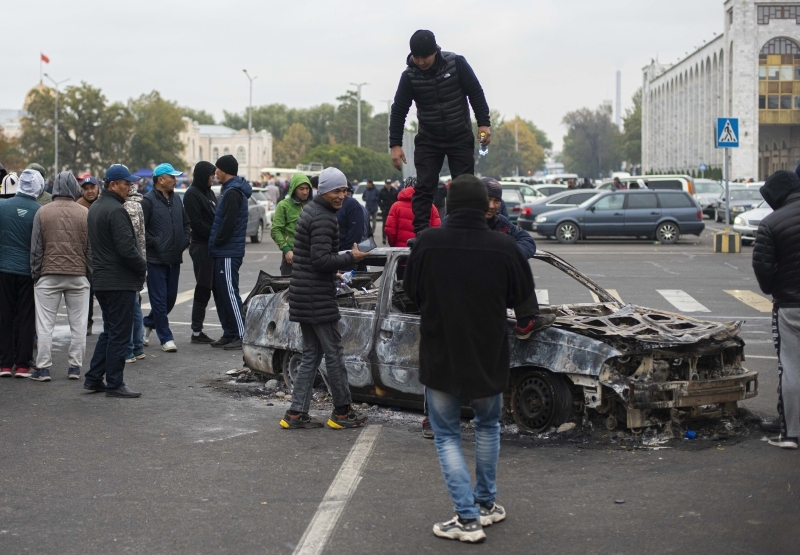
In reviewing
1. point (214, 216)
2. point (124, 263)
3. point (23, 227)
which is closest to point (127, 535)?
point (124, 263)

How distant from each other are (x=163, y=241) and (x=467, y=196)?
6740 millimetres

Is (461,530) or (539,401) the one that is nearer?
(461,530)

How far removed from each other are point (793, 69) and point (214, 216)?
80435 millimetres

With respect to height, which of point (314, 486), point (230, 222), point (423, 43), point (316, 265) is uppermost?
point (423, 43)

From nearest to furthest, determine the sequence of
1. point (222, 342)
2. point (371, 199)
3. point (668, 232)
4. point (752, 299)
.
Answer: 1. point (222, 342)
2. point (752, 299)
3. point (668, 232)
4. point (371, 199)

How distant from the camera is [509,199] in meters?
35.2

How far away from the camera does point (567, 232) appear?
3030cm

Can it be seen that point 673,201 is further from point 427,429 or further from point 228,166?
point 427,429

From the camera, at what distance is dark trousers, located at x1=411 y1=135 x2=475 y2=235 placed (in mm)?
8195

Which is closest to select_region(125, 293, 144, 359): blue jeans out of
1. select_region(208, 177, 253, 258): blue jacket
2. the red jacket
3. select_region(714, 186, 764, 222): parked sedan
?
select_region(208, 177, 253, 258): blue jacket

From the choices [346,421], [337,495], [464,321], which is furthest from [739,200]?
[464,321]

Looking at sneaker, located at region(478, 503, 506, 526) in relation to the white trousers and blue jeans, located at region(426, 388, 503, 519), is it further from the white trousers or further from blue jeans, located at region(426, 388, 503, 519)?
the white trousers

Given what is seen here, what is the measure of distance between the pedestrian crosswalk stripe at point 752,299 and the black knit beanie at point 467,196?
10.9 m

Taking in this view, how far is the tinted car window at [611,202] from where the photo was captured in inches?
1169
